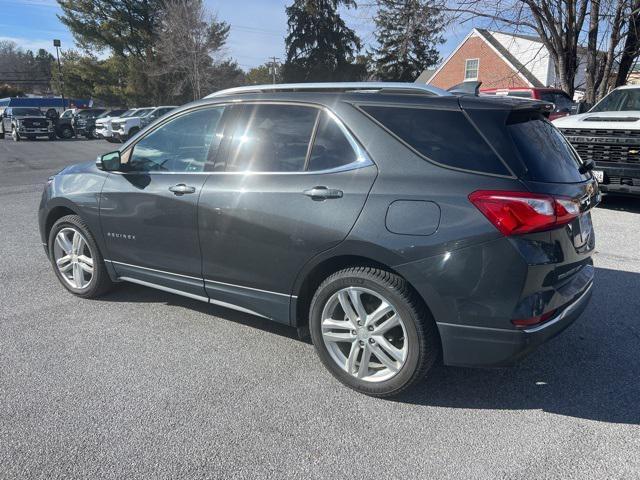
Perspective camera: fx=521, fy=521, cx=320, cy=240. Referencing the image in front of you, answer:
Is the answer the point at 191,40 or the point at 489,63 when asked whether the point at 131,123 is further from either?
the point at 489,63

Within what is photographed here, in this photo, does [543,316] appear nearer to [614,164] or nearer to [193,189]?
[193,189]

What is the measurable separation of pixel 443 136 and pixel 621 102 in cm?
754

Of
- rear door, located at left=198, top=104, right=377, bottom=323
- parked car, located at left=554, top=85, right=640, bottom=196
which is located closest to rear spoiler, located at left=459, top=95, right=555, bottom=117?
rear door, located at left=198, top=104, right=377, bottom=323

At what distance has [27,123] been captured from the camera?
29750 millimetres

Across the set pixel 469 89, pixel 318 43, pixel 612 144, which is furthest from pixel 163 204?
pixel 318 43

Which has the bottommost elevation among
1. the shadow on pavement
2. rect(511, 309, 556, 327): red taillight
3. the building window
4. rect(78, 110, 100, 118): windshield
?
the shadow on pavement

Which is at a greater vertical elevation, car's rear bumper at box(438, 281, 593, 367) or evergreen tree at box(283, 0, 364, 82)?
evergreen tree at box(283, 0, 364, 82)

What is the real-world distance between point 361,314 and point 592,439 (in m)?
1.36

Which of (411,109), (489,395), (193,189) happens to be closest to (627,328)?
(489,395)

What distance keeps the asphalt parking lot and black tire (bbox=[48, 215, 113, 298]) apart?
233 millimetres

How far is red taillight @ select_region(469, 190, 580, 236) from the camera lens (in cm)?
263

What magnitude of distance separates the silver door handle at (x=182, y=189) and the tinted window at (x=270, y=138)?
0.32 m

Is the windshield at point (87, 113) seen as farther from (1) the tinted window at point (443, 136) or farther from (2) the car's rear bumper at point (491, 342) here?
(2) the car's rear bumper at point (491, 342)

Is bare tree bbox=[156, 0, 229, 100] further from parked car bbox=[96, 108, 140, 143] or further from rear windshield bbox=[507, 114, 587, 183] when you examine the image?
rear windshield bbox=[507, 114, 587, 183]
